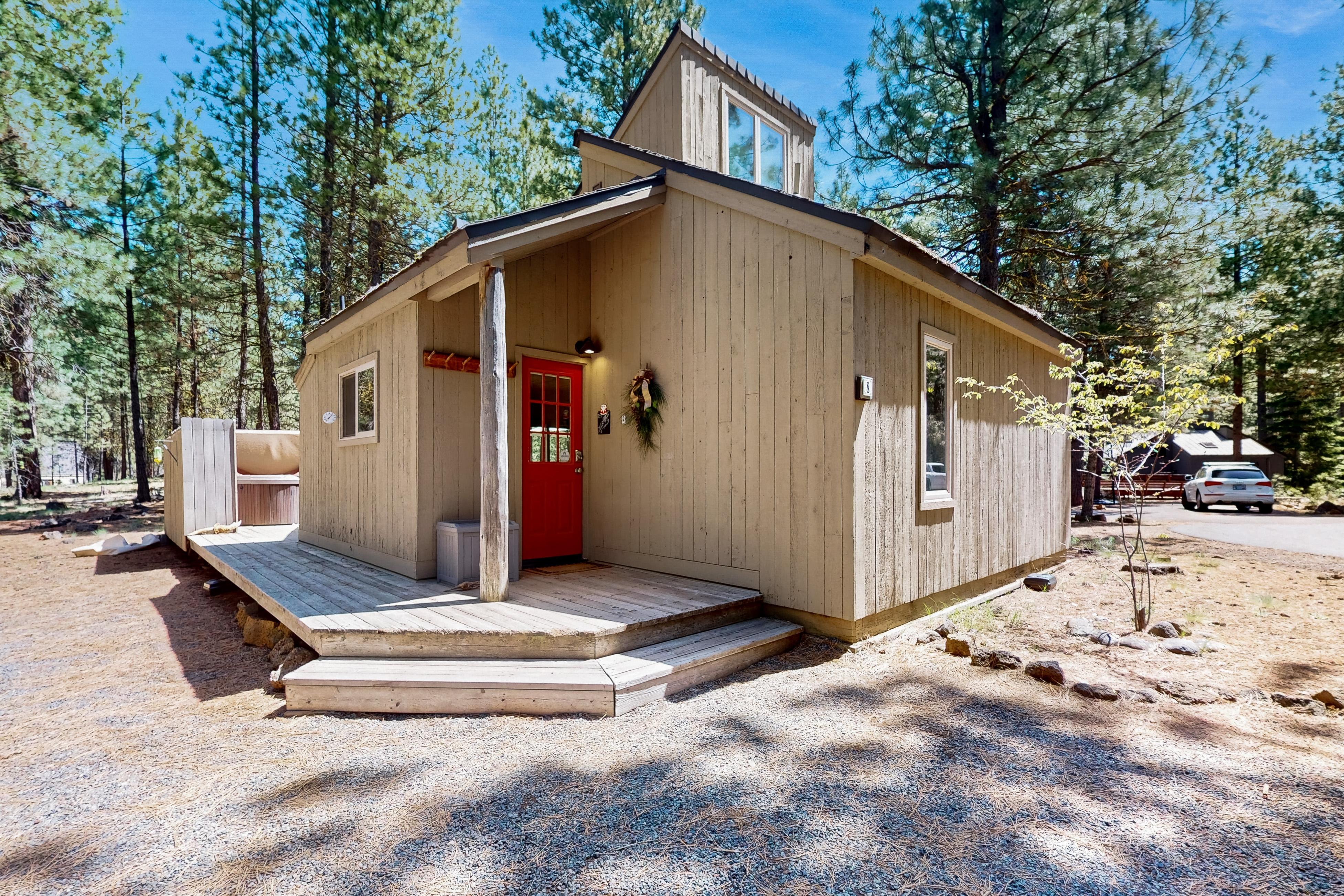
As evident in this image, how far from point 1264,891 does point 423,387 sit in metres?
5.48

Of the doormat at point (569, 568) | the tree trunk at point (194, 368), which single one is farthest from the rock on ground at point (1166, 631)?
the tree trunk at point (194, 368)

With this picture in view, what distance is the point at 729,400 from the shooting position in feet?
15.8

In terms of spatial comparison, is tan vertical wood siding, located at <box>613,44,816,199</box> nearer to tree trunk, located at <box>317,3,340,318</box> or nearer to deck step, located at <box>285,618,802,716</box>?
deck step, located at <box>285,618,802,716</box>

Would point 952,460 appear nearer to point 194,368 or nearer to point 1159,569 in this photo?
point 1159,569

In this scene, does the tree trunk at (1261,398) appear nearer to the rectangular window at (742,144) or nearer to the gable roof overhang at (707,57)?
the gable roof overhang at (707,57)

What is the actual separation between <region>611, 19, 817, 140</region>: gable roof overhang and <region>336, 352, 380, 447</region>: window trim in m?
4.37

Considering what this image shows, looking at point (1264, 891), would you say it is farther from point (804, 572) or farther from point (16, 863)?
point (16, 863)

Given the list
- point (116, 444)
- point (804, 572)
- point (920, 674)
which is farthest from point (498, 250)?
point (116, 444)

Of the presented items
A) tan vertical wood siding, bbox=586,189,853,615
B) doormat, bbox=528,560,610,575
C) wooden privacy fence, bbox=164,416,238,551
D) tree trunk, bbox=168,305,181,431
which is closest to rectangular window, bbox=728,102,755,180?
tan vertical wood siding, bbox=586,189,853,615

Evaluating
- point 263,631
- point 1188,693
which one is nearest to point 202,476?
point 263,631

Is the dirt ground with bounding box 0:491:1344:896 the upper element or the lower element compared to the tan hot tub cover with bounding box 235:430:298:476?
lower

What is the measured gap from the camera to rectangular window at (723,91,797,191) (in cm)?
666

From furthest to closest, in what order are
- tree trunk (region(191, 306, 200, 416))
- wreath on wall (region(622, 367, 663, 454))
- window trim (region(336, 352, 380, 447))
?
tree trunk (region(191, 306, 200, 416)) < window trim (region(336, 352, 380, 447)) < wreath on wall (region(622, 367, 663, 454))

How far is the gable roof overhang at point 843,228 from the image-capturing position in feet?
13.2
